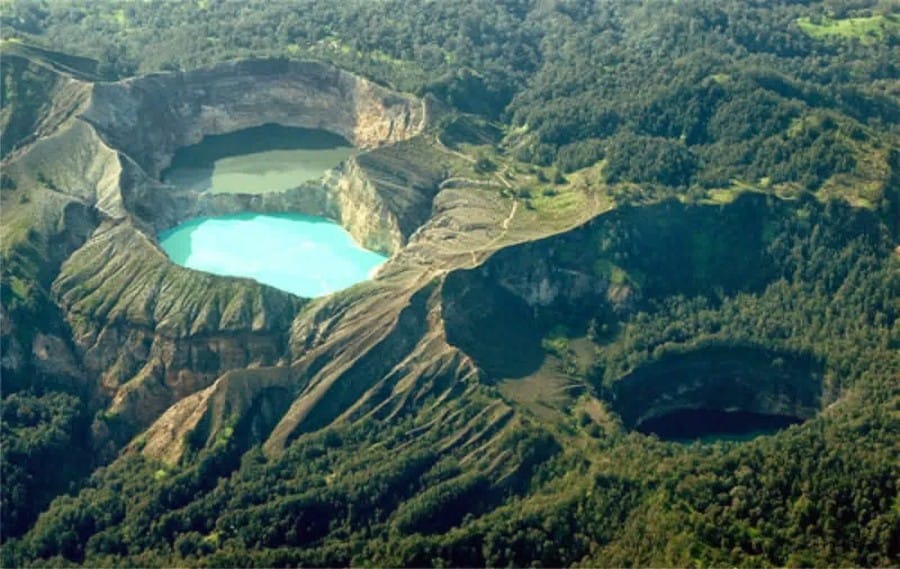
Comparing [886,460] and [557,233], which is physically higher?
[557,233]

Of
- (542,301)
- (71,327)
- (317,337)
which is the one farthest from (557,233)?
(71,327)

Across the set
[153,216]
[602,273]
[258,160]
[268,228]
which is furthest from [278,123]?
[602,273]

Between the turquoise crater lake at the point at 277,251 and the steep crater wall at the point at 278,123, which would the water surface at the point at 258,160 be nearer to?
the steep crater wall at the point at 278,123

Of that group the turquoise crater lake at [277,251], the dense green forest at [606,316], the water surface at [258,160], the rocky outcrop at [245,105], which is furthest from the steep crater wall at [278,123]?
the dense green forest at [606,316]

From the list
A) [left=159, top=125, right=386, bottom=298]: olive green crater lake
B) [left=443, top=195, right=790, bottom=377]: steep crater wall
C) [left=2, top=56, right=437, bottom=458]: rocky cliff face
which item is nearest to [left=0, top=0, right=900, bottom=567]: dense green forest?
[left=443, top=195, right=790, bottom=377]: steep crater wall

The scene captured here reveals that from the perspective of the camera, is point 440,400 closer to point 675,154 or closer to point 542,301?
point 542,301
